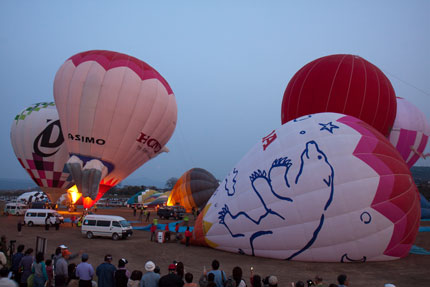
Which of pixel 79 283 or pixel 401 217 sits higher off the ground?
pixel 401 217

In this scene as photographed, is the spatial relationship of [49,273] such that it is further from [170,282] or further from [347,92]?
[347,92]

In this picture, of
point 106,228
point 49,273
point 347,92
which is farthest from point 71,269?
point 347,92

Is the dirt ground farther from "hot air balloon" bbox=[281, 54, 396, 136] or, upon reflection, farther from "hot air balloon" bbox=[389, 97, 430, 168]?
"hot air balloon" bbox=[389, 97, 430, 168]

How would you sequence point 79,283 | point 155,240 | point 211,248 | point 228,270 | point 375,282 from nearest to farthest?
point 79,283, point 375,282, point 228,270, point 211,248, point 155,240

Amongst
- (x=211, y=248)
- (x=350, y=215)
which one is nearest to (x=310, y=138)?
(x=350, y=215)

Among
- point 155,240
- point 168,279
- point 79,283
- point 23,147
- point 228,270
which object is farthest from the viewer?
point 23,147

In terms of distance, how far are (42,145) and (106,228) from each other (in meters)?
12.1

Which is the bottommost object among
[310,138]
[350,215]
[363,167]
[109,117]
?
[350,215]

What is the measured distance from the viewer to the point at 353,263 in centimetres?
873

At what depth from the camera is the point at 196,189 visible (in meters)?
29.1

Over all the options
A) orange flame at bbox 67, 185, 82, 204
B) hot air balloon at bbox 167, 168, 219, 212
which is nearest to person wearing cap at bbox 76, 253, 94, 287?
orange flame at bbox 67, 185, 82, 204

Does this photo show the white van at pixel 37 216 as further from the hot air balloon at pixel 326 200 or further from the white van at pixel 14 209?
the hot air balloon at pixel 326 200

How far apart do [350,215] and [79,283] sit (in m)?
6.09

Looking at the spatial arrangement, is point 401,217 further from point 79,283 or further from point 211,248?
point 79,283
